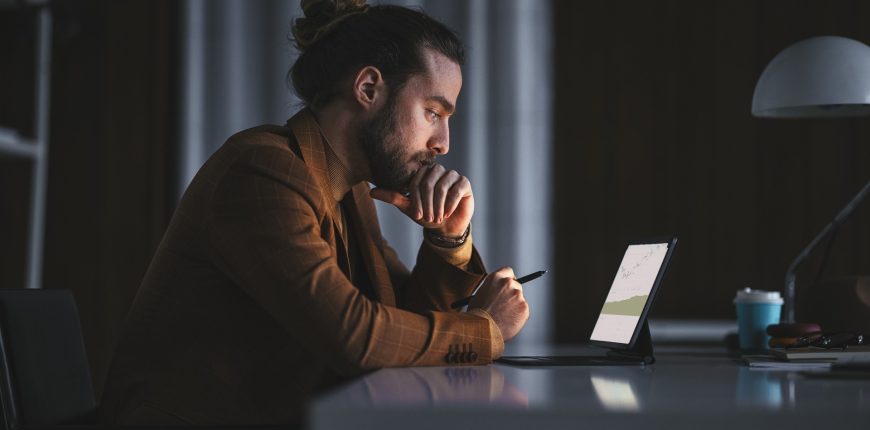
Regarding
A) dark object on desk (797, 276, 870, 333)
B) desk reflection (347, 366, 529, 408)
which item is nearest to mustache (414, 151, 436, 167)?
desk reflection (347, 366, 529, 408)

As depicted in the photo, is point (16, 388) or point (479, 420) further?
point (16, 388)

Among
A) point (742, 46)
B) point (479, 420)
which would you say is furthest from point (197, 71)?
point (479, 420)

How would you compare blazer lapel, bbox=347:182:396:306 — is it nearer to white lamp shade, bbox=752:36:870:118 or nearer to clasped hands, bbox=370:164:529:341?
clasped hands, bbox=370:164:529:341

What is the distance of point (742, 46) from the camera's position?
3.54 metres

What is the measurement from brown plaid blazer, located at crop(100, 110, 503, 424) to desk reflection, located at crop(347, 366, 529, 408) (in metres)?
0.08

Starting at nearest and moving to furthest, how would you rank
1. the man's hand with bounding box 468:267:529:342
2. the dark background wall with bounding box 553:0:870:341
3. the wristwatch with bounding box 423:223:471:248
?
the man's hand with bounding box 468:267:529:342 < the wristwatch with bounding box 423:223:471:248 < the dark background wall with bounding box 553:0:870:341

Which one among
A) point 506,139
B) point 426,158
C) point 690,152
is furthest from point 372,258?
point 690,152

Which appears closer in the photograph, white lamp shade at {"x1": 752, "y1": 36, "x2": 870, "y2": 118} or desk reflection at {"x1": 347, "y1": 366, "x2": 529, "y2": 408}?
desk reflection at {"x1": 347, "y1": 366, "x2": 529, "y2": 408}

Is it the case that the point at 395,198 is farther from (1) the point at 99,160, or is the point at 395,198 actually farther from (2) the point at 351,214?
(1) the point at 99,160

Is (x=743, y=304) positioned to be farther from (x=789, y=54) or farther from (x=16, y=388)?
(x=16, y=388)

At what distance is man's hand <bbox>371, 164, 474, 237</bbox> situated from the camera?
1.67 metres

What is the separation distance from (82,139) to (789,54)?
2.64 meters

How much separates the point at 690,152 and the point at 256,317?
242 cm

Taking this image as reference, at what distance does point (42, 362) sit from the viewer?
4.86 ft
